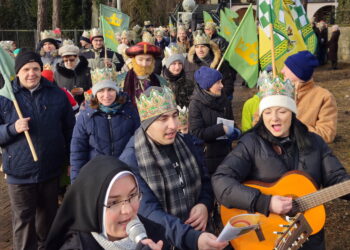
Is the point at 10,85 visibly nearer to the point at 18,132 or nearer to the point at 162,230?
the point at 18,132

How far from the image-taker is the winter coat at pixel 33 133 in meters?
3.97

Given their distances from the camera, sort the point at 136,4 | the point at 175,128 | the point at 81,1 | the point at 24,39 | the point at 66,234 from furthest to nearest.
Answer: the point at 81,1 < the point at 136,4 < the point at 24,39 < the point at 175,128 < the point at 66,234

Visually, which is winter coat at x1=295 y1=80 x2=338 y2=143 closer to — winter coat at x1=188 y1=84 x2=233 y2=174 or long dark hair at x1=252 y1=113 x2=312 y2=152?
long dark hair at x1=252 y1=113 x2=312 y2=152

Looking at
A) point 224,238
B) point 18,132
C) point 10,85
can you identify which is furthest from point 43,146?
point 224,238

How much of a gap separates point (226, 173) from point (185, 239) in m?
0.59

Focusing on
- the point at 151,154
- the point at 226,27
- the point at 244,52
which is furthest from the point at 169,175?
the point at 226,27

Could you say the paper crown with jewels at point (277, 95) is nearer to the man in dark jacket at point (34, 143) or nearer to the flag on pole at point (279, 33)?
the flag on pole at point (279, 33)

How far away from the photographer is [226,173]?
2.96m

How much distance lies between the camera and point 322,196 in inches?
113

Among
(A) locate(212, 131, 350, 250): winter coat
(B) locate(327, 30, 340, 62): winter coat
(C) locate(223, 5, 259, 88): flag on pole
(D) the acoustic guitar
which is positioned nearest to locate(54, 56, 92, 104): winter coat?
(C) locate(223, 5, 259, 88): flag on pole

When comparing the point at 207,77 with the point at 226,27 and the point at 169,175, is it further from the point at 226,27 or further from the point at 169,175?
the point at 226,27

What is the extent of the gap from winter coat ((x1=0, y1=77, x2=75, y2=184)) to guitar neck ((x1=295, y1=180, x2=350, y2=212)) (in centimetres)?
237

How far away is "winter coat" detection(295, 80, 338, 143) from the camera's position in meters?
3.56

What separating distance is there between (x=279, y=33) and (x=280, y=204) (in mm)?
2662
